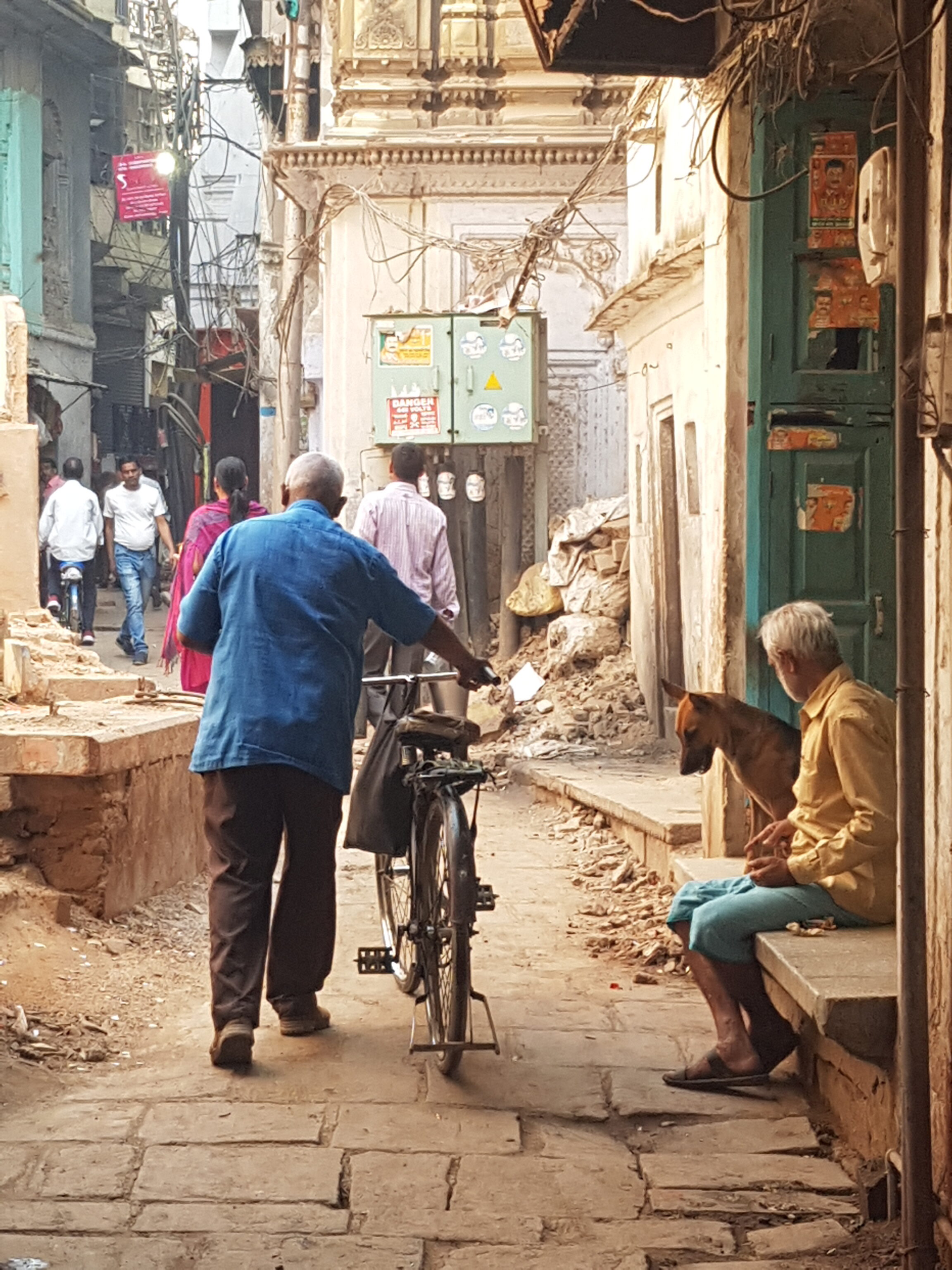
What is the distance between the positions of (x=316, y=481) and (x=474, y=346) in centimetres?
886

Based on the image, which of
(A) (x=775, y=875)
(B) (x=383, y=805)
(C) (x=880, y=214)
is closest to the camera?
(C) (x=880, y=214)

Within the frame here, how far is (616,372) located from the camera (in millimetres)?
15773

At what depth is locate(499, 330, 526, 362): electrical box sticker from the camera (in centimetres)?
1418

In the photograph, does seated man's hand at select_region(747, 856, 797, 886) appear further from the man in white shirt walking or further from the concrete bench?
the man in white shirt walking

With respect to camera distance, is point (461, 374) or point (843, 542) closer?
point (843, 542)

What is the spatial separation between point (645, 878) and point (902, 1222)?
4384 mm

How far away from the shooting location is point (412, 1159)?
4.34 metres

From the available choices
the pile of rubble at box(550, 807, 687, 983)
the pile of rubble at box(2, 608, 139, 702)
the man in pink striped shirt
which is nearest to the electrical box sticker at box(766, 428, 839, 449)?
the pile of rubble at box(550, 807, 687, 983)

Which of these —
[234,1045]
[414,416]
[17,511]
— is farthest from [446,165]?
[234,1045]

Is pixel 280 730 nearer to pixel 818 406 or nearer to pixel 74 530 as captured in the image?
pixel 818 406

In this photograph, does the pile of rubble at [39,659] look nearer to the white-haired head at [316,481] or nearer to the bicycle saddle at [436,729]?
the white-haired head at [316,481]

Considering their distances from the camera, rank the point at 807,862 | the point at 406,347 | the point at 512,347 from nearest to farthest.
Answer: the point at 807,862, the point at 512,347, the point at 406,347

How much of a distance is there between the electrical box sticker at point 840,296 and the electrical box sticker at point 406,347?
311 inches

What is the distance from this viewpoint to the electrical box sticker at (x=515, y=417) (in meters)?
14.2
